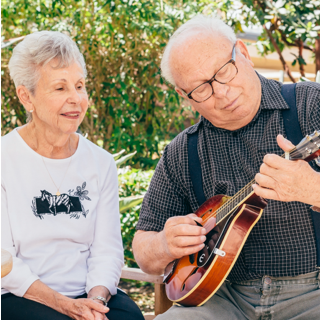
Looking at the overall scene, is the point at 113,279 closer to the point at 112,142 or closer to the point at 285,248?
the point at 285,248

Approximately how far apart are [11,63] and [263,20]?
2.64 meters

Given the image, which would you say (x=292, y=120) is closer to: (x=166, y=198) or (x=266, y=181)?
(x=266, y=181)

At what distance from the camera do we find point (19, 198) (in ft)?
6.25

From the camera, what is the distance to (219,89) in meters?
1.84

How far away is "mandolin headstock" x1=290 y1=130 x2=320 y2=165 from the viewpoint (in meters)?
1.29

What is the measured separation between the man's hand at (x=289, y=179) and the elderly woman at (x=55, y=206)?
36.5 inches

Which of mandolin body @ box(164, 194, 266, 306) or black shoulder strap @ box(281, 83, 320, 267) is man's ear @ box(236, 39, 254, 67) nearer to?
black shoulder strap @ box(281, 83, 320, 267)

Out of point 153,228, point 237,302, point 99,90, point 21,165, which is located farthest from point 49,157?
point 99,90

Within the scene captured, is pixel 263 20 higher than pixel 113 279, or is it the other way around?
pixel 263 20

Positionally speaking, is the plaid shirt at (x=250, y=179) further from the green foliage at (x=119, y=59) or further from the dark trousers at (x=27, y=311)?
the green foliage at (x=119, y=59)

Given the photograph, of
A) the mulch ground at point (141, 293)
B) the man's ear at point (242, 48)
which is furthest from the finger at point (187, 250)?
the mulch ground at point (141, 293)

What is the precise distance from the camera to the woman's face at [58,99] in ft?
6.41

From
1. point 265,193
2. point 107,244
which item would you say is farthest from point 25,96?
point 265,193

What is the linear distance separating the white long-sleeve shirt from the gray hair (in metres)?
0.29
